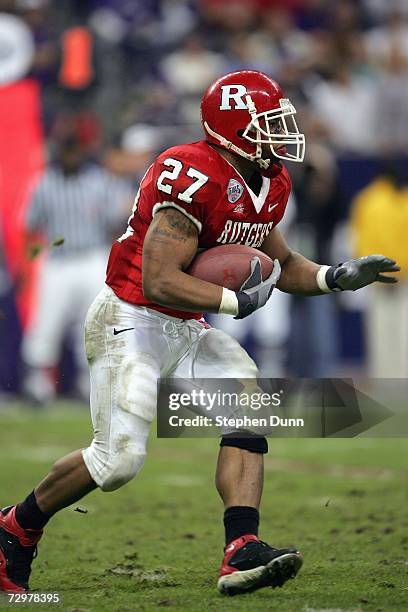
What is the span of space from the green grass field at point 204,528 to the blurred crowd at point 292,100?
1877mm

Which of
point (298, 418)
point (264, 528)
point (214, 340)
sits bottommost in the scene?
point (264, 528)

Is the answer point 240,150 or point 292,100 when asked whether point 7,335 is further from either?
point 240,150

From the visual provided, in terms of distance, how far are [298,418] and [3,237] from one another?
17.8 feet

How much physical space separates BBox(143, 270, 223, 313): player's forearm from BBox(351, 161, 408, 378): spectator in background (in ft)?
18.7

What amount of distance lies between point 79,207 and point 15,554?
5.13 metres

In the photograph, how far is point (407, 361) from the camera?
916 cm

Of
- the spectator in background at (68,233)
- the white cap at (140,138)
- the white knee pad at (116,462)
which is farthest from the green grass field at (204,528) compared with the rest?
the white cap at (140,138)

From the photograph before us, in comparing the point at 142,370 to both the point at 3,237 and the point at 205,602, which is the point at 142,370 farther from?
the point at 3,237

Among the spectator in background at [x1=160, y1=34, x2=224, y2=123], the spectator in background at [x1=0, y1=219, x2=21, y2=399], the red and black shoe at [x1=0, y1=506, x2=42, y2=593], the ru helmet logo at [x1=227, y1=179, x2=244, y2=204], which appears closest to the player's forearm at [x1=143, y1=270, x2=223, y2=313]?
the ru helmet logo at [x1=227, y1=179, x2=244, y2=204]

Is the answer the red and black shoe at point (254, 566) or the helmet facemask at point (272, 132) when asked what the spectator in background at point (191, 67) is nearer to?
the helmet facemask at point (272, 132)

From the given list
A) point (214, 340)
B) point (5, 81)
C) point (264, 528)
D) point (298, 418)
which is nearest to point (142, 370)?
point (214, 340)

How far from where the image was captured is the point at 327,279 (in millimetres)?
3664

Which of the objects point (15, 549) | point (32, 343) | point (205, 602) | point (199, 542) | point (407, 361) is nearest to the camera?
point (205, 602)

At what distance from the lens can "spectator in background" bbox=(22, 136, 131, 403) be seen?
27.5 feet
